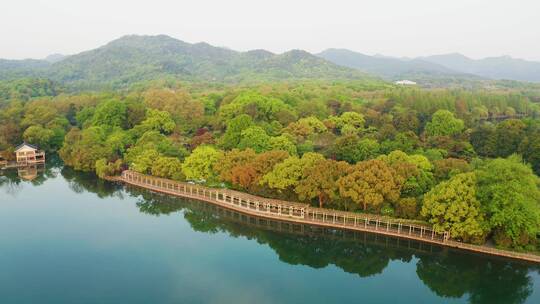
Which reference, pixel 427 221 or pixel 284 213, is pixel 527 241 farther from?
pixel 284 213

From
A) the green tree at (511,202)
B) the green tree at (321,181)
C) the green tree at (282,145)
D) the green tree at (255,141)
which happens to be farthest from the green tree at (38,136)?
the green tree at (511,202)

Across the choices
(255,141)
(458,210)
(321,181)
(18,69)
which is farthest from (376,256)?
(18,69)

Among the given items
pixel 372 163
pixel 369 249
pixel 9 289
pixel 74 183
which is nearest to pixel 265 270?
pixel 369 249

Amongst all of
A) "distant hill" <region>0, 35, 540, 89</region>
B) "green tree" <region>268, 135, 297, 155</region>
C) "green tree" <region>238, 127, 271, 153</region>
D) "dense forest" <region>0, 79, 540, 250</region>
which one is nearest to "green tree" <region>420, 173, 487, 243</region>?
"dense forest" <region>0, 79, 540, 250</region>

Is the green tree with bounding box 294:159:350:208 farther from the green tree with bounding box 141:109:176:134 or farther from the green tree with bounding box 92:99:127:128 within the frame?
the green tree with bounding box 92:99:127:128

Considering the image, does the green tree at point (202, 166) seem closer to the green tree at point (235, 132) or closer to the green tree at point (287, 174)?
the green tree at point (235, 132)

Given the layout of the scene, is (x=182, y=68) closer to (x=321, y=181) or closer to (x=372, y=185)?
(x=321, y=181)

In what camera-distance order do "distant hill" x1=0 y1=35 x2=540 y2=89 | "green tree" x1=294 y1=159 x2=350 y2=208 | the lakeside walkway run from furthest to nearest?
1. "distant hill" x1=0 y1=35 x2=540 y2=89
2. "green tree" x1=294 y1=159 x2=350 y2=208
3. the lakeside walkway
